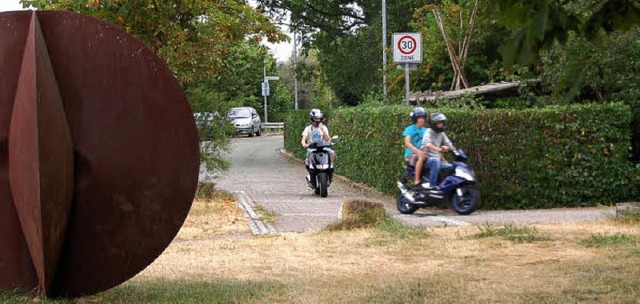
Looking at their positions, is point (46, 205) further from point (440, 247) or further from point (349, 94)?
point (349, 94)

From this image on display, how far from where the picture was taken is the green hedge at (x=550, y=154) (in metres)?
15.8

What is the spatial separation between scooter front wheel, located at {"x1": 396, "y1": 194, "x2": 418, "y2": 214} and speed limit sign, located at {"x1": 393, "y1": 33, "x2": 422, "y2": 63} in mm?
3480

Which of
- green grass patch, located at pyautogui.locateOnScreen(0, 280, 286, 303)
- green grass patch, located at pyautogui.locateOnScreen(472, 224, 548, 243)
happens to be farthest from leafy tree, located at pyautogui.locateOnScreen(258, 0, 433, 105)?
green grass patch, located at pyautogui.locateOnScreen(0, 280, 286, 303)

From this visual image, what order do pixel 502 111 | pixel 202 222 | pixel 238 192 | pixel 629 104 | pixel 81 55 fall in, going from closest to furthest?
pixel 81 55
pixel 202 222
pixel 502 111
pixel 629 104
pixel 238 192

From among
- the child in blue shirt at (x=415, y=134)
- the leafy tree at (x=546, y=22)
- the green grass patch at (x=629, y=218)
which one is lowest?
the green grass patch at (x=629, y=218)

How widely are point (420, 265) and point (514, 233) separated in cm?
221

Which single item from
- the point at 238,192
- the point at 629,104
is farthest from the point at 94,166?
the point at 238,192

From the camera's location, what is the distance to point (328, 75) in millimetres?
42125

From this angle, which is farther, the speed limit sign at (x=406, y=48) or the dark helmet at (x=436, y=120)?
the speed limit sign at (x=406, y=48)

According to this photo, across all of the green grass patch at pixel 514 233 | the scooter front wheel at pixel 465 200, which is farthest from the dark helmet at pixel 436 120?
the green grass patch at pixel 514 233

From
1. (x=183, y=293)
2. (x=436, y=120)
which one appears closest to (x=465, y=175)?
(x=436, y=120)

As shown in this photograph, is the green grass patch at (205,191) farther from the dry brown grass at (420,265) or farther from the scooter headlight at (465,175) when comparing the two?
the dry brown grass at (420,265)

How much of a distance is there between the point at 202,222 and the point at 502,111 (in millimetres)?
5167

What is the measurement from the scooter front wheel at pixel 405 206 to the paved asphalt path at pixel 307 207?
119 millimetres
